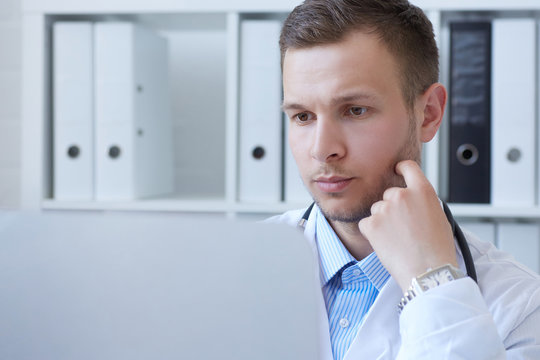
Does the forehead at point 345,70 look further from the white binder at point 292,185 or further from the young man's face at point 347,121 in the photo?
the white binder at point 292,185

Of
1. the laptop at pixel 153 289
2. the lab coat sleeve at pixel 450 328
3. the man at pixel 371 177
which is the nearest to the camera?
the laptop at pixel 153 289

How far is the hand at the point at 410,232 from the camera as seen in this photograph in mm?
667

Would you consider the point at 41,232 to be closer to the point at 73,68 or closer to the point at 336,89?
the point at 336,89

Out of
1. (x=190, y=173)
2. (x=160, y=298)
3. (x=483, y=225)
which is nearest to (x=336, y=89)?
(x=160, y=298)

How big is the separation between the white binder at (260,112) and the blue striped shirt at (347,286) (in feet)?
1.72

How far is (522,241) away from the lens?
4.40ft

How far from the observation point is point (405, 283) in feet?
2.17

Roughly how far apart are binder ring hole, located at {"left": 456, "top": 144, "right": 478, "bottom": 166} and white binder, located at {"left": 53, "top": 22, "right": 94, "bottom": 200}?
3.16 feet

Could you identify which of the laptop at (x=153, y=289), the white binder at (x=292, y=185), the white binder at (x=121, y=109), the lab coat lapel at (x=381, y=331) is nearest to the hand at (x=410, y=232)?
the lab coat lapel at (x=381, y=331)

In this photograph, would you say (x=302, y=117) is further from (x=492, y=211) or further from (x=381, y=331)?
(x=492, y=211)

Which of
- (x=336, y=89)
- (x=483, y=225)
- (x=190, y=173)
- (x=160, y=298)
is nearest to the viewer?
(x=160, y=298)

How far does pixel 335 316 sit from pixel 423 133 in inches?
14.7

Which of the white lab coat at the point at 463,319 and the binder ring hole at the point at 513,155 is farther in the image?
the binder ring hole at the point at 513,155

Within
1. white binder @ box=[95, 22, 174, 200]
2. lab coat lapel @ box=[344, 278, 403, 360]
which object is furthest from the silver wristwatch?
white binder @ box=[95, 22, 174, 200]
